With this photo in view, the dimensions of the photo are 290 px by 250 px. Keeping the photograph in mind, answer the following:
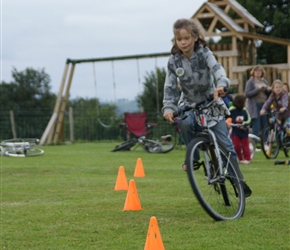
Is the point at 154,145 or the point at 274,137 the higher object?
the point at 274,137

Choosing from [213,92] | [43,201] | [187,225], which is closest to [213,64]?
[213,92]

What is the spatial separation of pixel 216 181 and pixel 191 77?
0.93m

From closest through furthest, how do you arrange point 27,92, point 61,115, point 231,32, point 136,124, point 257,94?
1. point 257,94
2. point 136,124
3. point 231,32
4. point 61,115
5. point 27,92

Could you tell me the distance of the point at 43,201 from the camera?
861cm

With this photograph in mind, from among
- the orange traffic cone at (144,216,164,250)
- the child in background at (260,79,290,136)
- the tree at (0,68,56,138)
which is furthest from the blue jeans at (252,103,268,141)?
the tree at (0,68,56,138)

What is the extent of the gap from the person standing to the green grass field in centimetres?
484

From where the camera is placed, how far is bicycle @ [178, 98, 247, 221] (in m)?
6.56

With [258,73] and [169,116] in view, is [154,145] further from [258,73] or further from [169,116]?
[169,116]

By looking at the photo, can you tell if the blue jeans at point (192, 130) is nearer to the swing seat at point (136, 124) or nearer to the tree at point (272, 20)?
the swing seat at point (136, 124)

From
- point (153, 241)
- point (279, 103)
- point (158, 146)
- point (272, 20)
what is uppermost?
point (272, 20)

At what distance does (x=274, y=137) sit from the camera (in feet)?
51.6

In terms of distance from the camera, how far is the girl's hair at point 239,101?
1390cm

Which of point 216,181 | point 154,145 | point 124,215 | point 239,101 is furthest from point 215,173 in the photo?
point 154,145

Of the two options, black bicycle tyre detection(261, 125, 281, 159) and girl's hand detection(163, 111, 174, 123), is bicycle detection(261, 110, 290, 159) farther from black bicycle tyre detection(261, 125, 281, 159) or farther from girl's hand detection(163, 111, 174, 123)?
girl's hand detection(163, 111, 174, 123)
